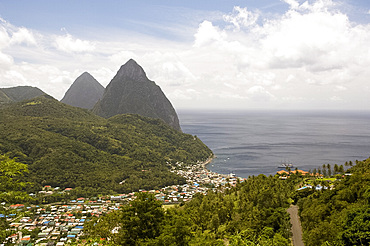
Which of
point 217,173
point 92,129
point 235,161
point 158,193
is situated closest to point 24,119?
point 92,129

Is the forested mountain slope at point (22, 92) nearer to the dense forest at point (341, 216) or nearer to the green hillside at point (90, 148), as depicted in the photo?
the green hillside at point (90, 148)

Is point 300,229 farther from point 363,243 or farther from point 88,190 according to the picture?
point 88,190

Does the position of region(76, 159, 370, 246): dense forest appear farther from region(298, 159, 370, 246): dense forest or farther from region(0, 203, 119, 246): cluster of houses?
region(0, 203, 119, 246): cluster of houses

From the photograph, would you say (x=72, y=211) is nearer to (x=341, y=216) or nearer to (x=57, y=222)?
(x=57, y=222)

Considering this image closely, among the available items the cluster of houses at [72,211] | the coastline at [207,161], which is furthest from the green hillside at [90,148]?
the cluster of houses at [72,211]

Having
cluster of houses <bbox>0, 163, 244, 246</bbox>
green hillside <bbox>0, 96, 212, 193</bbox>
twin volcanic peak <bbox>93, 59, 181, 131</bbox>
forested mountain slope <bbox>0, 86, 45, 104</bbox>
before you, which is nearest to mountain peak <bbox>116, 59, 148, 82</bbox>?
twin volcanic peak <bbox>93, 59, 181, 131</bbox>

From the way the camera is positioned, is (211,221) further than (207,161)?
No

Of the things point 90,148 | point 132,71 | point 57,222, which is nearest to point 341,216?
point 57,222
